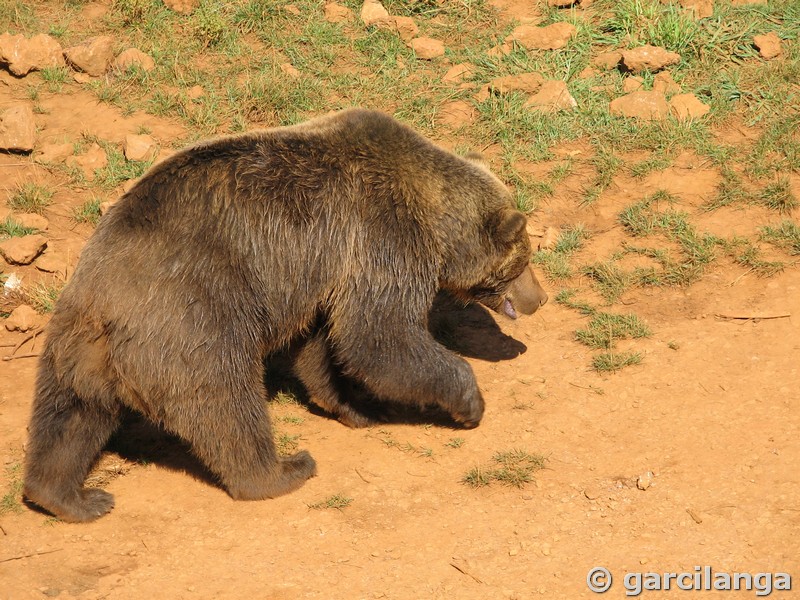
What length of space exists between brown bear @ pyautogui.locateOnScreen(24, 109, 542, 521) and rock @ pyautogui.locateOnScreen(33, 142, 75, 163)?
11.7ft

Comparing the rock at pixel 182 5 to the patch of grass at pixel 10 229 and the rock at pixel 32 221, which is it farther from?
the patch of grass at pixel 10 229

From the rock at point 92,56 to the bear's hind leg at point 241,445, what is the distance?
17.7ft

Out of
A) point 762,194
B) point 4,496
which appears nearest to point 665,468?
point 762,194

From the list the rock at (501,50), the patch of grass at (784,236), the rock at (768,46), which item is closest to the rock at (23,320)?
the rock at (501,50)

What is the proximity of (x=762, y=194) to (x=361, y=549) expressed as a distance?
4.90 m

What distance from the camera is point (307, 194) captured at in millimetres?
5949

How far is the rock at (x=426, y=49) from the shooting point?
10.3 m

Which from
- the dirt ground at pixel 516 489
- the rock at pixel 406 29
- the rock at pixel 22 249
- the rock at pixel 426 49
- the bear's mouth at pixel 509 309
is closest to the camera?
the dirt ground at pixel 516 489

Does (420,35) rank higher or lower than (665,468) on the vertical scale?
higher

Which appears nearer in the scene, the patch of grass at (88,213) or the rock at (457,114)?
the patch of grass at (88,213)

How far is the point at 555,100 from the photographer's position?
374 inches

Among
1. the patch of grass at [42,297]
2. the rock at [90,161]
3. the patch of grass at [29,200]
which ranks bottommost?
the patch of grass at [42,297]

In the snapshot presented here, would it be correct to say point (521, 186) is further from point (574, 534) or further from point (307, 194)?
point (574, 534)

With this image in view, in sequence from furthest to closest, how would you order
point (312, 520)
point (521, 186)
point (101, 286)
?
point (521, 186) → point (312, 520) → point (101, 286)
